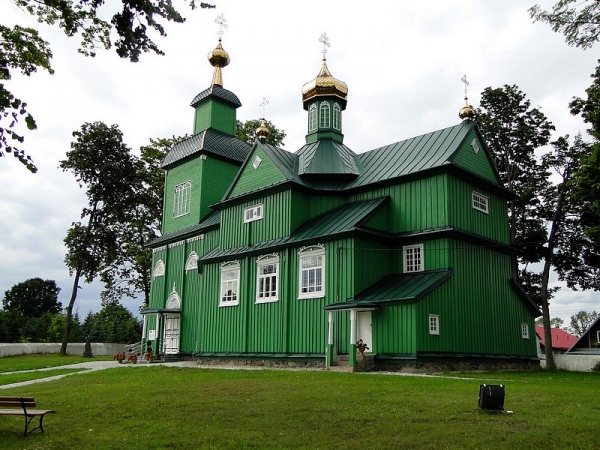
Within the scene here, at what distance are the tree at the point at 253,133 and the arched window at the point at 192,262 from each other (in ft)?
39.6

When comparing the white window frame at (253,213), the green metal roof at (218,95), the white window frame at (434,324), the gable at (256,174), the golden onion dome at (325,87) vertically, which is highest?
the green metal roof at (218,95)

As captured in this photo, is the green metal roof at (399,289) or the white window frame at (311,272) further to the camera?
the white window frame at (311,272)

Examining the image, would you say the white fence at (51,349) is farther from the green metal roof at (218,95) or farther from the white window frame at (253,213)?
the white window frame at (253,213)

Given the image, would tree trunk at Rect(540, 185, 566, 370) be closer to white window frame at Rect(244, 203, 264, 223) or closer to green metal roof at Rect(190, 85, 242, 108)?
white window frame at Rect(244, 203, 264, 223)

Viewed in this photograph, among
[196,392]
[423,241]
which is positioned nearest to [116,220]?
[423,241]

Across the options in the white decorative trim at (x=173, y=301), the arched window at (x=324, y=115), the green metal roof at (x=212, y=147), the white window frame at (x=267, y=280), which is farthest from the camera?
the green metal roof at (x=212, y=147)

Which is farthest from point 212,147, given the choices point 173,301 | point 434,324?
point 434,324

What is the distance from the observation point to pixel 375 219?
22.8 m

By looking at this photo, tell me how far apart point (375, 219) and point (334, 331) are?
4.52m

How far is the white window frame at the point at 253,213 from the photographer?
85.3 feet

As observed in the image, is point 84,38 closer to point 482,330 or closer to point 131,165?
point 482,330

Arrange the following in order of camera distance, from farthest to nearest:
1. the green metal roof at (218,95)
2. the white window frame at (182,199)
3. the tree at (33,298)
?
1. the tree at (33,298)
2. the green metal roof at (218,95)
3. the white window frame at (182,199)

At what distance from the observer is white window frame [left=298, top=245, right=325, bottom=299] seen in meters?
22.4

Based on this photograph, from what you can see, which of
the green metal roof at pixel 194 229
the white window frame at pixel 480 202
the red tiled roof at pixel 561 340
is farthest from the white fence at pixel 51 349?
the red tiled roof at pixel 561 340
